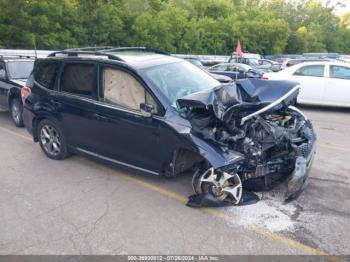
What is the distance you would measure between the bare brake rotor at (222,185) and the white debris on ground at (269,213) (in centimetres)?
17

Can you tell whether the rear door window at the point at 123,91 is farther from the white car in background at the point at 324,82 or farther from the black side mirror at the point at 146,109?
the white car in background at the point at 324,82

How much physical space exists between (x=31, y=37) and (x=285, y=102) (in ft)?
80.0

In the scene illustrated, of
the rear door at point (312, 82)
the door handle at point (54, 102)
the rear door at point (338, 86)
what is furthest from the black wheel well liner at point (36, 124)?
the rear door at point (338, 86)

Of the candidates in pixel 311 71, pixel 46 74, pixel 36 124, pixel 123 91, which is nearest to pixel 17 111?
pixel 36 124

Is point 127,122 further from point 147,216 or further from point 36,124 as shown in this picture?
point 36,124

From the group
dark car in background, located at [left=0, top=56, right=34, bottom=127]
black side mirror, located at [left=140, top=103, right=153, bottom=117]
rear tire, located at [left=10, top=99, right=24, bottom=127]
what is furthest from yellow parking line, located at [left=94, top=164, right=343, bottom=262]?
dark car in background, located at [left=0, top=56, right=34, bottom=127]

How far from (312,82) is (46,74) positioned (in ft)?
26.3

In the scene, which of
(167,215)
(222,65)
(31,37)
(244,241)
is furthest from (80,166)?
(31,37)

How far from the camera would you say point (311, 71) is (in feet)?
36.0

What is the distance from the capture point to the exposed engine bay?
4156 millimetres

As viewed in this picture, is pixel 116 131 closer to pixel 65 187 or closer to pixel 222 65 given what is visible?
pixel 65 187

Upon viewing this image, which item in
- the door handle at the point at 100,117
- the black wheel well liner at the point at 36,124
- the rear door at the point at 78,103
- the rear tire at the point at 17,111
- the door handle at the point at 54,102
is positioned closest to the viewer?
the door handle at the point at 100,117

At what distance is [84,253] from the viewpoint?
3486 mm

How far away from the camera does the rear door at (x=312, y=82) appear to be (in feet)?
35.2
